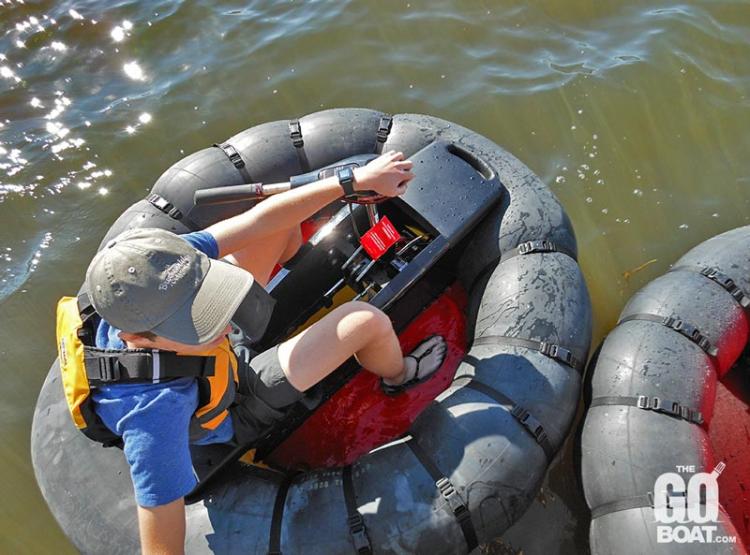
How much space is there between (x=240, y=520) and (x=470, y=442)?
0.93 meters

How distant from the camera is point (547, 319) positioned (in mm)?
2697

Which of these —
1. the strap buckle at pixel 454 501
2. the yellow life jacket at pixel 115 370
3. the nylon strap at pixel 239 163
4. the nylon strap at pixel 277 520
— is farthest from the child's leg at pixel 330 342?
the nylon strap at pixel 239 163

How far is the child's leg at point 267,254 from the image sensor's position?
2.80 meters

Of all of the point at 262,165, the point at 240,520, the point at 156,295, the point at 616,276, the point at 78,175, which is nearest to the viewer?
the point at 156,295

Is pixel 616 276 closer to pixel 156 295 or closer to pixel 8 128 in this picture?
pixel 156 295

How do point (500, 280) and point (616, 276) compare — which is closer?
point (500, 280)

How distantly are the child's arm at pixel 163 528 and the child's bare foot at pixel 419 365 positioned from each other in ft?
3.83

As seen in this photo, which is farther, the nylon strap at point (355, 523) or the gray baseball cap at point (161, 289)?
the nylon strap at point (355, 523)

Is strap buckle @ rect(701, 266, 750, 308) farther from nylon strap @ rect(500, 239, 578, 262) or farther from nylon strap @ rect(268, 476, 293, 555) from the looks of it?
nylon strap @ rect(268, 476, 293, 555)

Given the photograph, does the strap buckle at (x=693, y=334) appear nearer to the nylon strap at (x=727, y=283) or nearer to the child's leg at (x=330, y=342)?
the nylon strap at (x=727, y=283)

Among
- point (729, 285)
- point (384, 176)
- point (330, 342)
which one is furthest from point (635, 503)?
point (384, 176)

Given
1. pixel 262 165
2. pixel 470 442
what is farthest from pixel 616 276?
pixel 262 165

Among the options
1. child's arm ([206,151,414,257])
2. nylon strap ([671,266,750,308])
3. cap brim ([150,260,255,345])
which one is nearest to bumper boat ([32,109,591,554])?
child's arm ([206,151,414,257])

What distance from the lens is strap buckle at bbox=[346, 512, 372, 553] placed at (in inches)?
89.4
